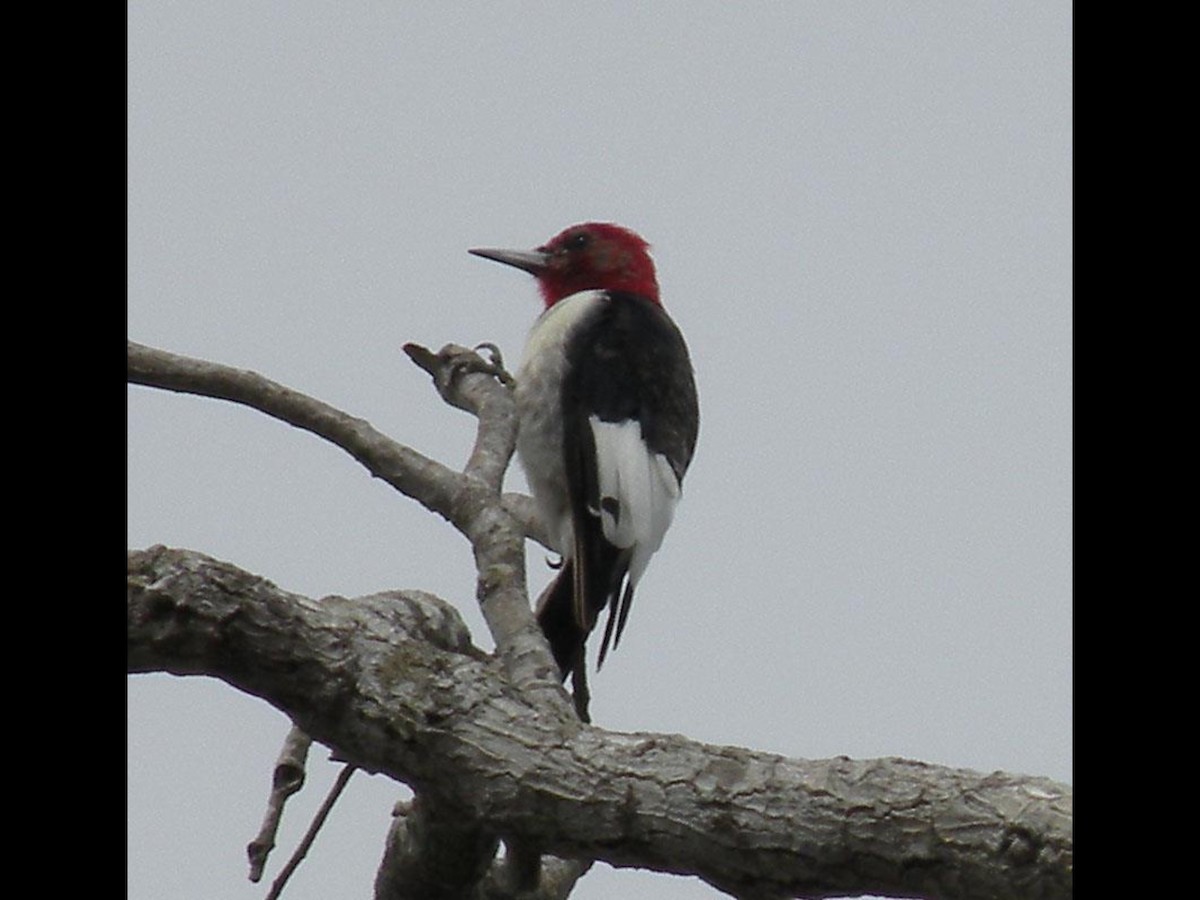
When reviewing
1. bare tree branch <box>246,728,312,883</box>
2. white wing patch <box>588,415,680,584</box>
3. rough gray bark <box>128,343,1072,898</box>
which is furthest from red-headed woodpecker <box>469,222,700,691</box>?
rough gray bark <box>128,343,1072,898</box>

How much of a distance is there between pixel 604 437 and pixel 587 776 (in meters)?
2.52

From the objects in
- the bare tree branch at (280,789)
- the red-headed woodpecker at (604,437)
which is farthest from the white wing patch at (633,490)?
the bare tree branch at (280,789)

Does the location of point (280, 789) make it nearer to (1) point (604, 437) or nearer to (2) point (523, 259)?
(1) point (604, 437)

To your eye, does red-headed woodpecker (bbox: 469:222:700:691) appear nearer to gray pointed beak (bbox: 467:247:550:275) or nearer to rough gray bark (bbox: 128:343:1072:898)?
gray pointed beak (bbox: 467:247:550:275)

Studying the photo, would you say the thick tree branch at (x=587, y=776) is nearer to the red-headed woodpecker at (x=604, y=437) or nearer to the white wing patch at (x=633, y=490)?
the red-headed woodpecker at (x=604, y=437)

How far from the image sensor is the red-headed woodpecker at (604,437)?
15.6ft

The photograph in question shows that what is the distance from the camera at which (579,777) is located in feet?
8.10

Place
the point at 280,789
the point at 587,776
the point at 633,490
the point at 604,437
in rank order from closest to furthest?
1. the point at 587,776
2. the point at 280,789
3. the point at 633,490
4. the point at 604,437

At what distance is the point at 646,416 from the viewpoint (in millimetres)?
5008

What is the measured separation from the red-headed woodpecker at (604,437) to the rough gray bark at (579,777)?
1860 mm

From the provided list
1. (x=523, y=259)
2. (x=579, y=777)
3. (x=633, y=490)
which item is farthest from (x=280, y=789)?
(x=523, y=259)

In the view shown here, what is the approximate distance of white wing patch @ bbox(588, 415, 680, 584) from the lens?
4.77 meters
